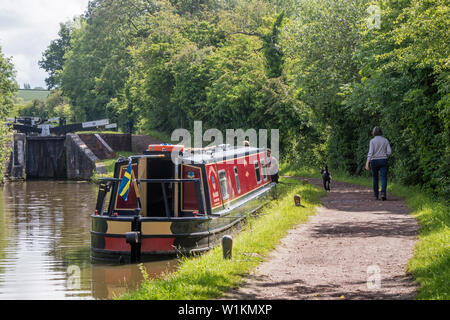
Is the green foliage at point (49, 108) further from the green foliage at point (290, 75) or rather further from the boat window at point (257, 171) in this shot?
the boat window at point (257, 171)

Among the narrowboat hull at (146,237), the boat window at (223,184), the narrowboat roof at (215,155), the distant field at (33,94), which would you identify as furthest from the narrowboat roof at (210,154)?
the distant field at (33,94)

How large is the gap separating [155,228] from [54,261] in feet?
7.30

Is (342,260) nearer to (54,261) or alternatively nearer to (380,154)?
(380,154)

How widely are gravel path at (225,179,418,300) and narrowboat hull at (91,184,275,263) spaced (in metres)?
1.79

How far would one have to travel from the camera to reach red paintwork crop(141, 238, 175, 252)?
10953mm

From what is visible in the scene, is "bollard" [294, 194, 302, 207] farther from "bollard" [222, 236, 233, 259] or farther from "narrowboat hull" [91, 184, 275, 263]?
"bollard" [222, 236, 233, 259]

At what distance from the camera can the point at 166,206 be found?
38.9 ft

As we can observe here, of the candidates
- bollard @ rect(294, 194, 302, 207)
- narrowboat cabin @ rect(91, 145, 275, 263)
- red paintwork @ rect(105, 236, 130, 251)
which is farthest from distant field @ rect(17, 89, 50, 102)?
red paintwork @ rect(105, 236, 130, 251)

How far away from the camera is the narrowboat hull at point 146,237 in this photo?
10906mm

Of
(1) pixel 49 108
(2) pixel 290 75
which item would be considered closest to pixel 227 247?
(2) pixel 290 75

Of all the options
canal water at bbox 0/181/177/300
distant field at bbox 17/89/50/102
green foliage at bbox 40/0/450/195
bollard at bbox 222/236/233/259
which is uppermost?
distant field at bbox 17/89/50/102

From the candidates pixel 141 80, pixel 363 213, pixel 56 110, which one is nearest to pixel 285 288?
pixel 363 213

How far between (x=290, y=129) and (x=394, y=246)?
22030 millimetres

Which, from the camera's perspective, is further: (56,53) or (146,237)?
(56,53)
